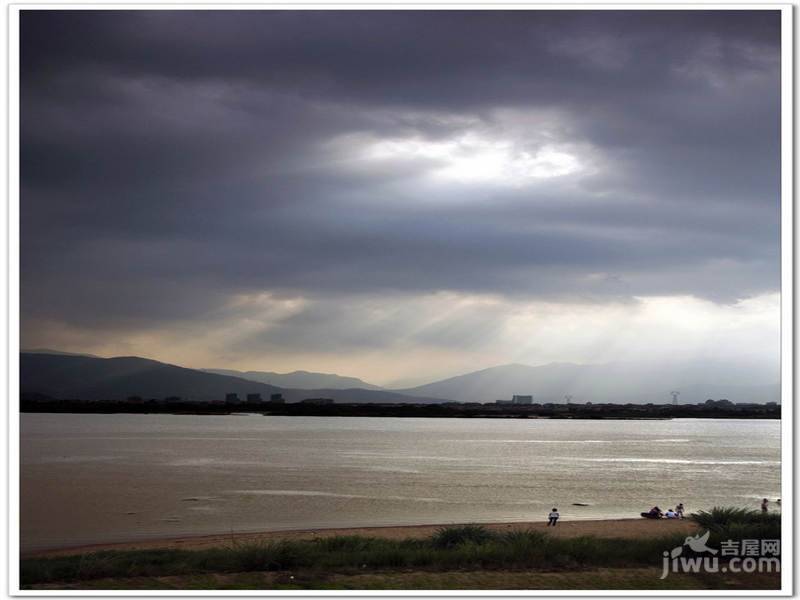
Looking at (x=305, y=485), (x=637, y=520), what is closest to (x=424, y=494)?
(x=305, y=485)

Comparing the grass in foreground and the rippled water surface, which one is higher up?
the grass in foreground

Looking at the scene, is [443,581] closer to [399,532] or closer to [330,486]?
[399,532]

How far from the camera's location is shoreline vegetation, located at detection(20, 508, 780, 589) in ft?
22.8

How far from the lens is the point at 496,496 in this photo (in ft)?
74.4

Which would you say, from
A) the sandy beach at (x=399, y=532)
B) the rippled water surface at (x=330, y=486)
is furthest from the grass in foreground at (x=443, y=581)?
the rippled water surface at (x=330, y=486)

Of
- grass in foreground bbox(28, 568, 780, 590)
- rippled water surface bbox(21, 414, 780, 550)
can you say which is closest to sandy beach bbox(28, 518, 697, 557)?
rippled water surface bbox(21, 414, 780, 550)

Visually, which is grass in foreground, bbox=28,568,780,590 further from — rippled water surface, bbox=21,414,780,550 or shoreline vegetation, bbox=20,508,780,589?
rippled water surface, bbox=21,414,780,550

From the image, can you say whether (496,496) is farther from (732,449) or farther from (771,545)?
(732,449)

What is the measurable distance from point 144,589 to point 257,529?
8.90 metres

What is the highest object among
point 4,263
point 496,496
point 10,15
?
point 10,15

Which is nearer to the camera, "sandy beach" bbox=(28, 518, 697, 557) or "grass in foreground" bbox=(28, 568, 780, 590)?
"grass in foreground" bbox=(28, 568, 780, 590)

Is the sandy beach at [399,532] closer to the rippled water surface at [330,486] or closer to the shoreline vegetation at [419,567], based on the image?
the rippled water surface at [330,486]

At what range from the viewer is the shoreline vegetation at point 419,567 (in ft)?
22.8
